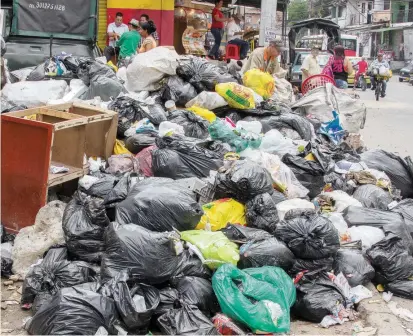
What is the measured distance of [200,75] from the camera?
720 cm

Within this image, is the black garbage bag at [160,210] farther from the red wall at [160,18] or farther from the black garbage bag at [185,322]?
the red wall at [160,18]

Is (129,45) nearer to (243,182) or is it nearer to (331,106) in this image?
(331,106)

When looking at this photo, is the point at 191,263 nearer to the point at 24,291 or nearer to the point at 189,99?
the point at 24,291

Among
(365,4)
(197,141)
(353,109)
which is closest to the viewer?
(197,141)

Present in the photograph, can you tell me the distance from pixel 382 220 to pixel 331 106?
10.8ft

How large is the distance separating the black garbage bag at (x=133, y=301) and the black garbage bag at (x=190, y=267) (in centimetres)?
26

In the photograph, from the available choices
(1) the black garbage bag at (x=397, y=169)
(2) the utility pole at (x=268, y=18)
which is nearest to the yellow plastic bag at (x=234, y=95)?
(1) the black garbage bag at (x=397, y=169)

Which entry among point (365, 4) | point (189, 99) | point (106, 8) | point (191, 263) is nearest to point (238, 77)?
point (189, 99)

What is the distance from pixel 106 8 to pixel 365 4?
5284 centimetres

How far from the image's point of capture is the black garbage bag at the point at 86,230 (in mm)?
4301

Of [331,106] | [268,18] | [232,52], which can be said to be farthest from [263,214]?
[232,52]

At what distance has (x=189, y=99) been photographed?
23.0 feet

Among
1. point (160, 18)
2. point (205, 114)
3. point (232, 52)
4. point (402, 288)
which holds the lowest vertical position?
point (402, 288)

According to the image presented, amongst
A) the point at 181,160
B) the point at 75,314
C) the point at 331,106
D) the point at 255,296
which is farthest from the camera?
the point at 331,106
